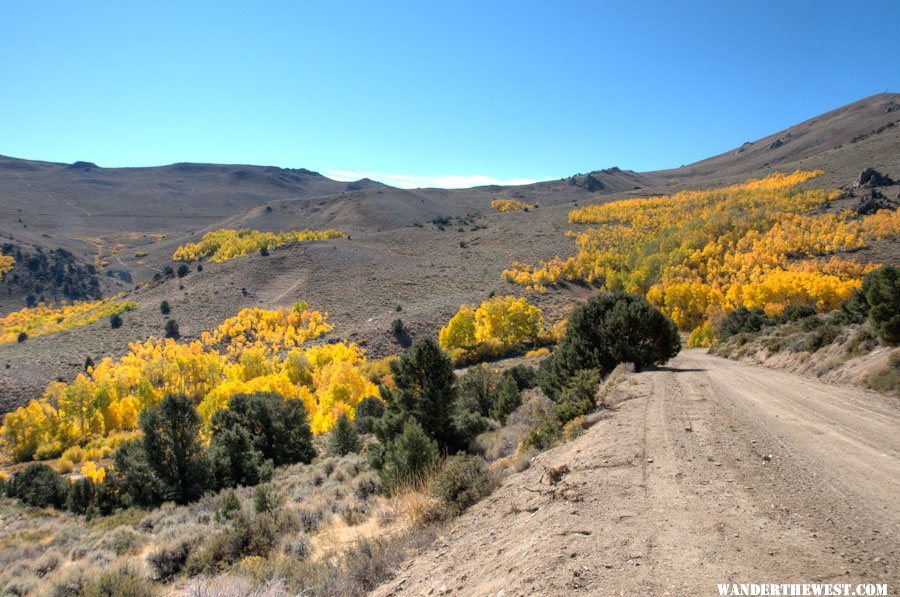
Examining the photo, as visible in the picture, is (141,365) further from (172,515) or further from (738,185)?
(738,185)

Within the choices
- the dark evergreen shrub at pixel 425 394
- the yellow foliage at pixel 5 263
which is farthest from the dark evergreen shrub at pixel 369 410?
the yellow foliage at pixel 5 263

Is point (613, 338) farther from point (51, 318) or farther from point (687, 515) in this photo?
point (51, 318)

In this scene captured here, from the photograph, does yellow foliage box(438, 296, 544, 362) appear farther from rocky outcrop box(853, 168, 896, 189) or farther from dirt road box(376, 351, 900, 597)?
rocky outcrop box(853, 168, 896, 189)

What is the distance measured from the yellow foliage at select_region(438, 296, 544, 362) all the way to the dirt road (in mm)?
57044

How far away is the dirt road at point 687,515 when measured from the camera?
422cm

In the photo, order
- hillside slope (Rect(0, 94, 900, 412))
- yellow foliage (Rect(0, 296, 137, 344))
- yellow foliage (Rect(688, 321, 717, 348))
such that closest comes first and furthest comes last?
1. yellow foliage (Rect(688, 321, 717, 348))
2. hillside slope (Rect(0, 94, 900, 412))
3. yellow foliage (Rect(0, 296, 137, 344))

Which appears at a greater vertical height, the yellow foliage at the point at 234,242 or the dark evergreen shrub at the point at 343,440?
the yellow foliage at the point at 234,242

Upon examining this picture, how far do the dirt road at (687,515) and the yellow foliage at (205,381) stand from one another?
4047cm

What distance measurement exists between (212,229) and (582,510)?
197 m

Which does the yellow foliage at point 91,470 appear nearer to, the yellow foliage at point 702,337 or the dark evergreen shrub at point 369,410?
the dark evergreen shrub at point 369,410

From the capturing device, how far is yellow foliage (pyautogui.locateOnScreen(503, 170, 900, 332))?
220 feet

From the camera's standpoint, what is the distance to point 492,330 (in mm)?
69375

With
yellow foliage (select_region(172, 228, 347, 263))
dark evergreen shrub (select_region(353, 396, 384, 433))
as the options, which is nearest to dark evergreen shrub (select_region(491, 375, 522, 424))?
dark evergreen shrub (select_region(353, 396, 384, 433))

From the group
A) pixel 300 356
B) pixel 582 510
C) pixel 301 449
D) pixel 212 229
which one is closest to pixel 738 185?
pixel 300 356
